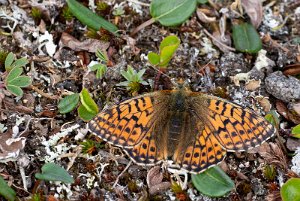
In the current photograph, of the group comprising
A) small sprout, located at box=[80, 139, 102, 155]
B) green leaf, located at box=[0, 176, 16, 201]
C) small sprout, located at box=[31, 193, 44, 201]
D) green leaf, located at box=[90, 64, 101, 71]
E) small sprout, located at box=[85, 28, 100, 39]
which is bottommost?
small sprout, located at box=[31, 193, 44, 201]

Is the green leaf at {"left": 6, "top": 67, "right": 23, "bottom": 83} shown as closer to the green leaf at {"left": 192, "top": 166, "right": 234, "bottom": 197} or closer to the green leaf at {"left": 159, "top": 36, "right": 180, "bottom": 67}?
the green leaf at {"left": 159, "top": 36, "right": 180, "bottom": 67}

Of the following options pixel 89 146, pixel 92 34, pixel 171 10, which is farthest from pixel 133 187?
pixel 171 10

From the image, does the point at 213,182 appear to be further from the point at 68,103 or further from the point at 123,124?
the point at 68,103

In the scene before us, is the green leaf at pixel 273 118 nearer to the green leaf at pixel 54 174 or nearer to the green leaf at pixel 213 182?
the green leaf at pixel 213 182

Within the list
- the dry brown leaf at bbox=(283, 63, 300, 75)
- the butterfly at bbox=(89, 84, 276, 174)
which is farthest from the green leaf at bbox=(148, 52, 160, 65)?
the dry brown leaf at bbox=(283, 63, 300, 75)

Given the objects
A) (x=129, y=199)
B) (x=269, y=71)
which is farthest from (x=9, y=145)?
(x=269, y=71)

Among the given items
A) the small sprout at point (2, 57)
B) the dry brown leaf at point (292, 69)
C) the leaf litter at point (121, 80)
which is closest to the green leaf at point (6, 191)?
the leaf litter at point (121, 80)
